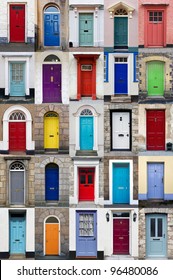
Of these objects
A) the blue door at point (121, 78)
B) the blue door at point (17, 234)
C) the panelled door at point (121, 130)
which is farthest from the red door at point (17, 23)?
the blue door at point (17, 234)

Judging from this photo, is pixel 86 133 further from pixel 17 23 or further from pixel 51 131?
pixel 17 23

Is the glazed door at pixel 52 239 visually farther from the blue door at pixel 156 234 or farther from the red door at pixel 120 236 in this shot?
the blue door at pixel 156 234

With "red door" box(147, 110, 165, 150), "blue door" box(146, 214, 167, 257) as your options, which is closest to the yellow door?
"red door" box(147, 110, 165, 150)

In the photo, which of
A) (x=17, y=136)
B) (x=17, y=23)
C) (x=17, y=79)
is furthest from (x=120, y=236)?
(x=17, y=23)

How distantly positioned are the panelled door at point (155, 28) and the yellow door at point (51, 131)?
14.1 feet

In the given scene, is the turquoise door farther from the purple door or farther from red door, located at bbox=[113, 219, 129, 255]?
red door, located at bbox=[113, 219, 129, 255]

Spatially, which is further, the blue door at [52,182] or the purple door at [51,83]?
the blue door at [52,182]

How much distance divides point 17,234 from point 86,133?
172 inches

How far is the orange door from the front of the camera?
57.3 feet

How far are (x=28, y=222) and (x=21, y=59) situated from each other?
5782 millimetres

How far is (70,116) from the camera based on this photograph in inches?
685

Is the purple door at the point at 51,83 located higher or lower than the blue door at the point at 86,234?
higher

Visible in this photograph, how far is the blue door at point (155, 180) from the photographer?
17.5 meters

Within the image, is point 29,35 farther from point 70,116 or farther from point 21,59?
point 70,116
